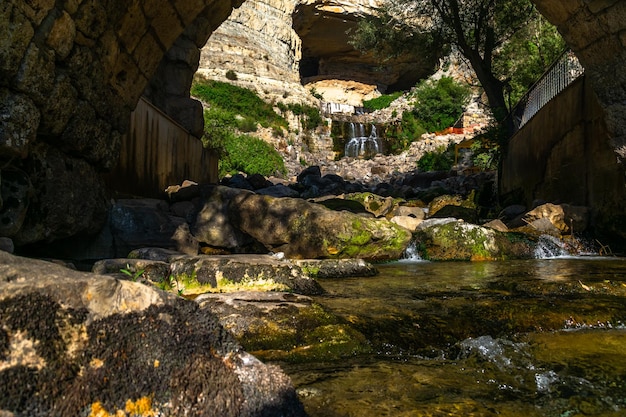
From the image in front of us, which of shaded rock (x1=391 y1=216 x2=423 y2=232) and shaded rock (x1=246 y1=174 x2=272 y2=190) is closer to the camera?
shaded rock (x1=391 y1=216 x2=423 y2=232)

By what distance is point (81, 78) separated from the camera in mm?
4285

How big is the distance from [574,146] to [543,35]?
32.6 ft

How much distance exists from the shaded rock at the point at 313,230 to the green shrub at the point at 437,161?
1569cm

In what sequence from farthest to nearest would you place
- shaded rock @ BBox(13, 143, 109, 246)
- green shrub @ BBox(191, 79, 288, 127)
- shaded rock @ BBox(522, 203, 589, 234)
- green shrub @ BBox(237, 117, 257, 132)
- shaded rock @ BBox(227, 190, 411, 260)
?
green shrub @ BBox(191, 79, 288, 127)
green shrub @ BBox(237, 117, 257, 132)
shaded rock @ BBox(522, 203, 589, 234)
shaded rock @ BBox(227, 190, 411, 260)
shaded rock @ BBox(13, 143, 109, 246)

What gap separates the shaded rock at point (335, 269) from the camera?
4656mm

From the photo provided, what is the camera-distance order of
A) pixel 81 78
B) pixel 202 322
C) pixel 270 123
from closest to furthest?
pixel 202 322 → pixel 81 78 → pixel 270 123

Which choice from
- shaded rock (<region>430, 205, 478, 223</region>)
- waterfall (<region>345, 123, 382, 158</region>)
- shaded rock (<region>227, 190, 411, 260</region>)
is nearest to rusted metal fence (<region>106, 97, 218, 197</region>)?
shaded rock (<region>227, 190, 411, 260</region>)

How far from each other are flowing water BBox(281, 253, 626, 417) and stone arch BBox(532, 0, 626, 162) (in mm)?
3265

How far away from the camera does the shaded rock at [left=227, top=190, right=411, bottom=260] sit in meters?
6.41

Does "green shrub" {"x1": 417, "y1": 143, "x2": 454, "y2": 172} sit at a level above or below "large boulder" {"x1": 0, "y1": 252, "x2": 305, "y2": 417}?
above

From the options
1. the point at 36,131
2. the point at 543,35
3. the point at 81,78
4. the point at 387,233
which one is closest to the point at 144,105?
the point at 81,78

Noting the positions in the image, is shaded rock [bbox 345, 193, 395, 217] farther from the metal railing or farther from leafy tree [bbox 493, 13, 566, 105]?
leafy tree [bbox 493, 13, 566, 105]

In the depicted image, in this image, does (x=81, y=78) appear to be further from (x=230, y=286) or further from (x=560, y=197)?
(x=560, y=197)

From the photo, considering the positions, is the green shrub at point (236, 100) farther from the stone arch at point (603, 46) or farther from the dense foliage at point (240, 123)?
the stone arch at point (603, 46)
